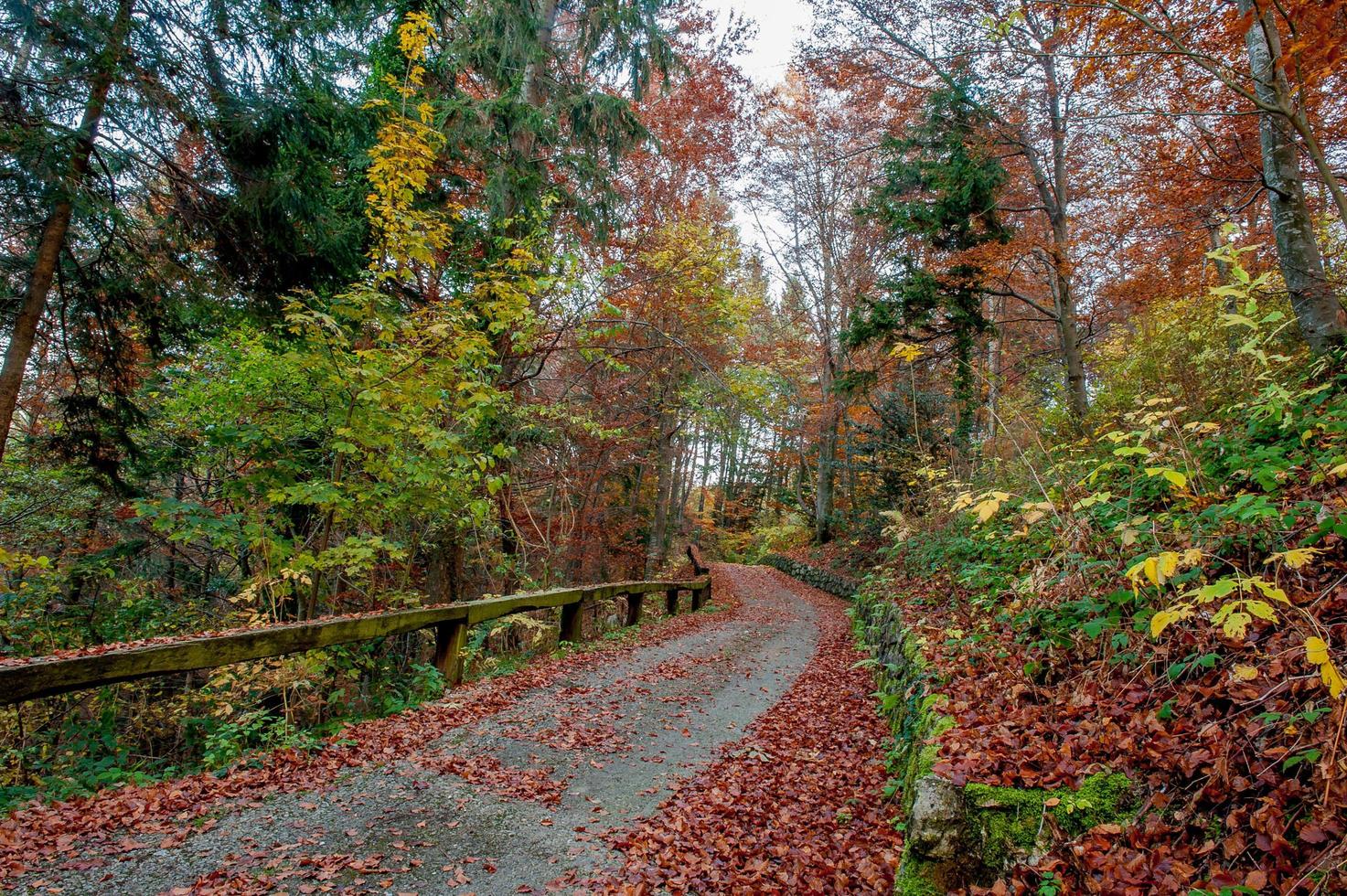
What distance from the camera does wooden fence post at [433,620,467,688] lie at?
5.45 m

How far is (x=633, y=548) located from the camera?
1719 cm

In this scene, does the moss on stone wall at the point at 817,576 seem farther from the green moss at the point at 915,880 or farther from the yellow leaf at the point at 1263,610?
the yellow leaf at the point at 1263,610

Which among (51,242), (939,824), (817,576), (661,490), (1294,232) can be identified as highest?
(1294,232)

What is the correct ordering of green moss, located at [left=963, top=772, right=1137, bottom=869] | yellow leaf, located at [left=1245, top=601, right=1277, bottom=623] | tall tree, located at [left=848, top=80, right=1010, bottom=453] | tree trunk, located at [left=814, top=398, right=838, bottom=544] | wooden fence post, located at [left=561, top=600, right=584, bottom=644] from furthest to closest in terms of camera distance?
tree trunk, located at [left=814, top=398, right=838, bottom=544]
tall tree, located at [left=848, top=80, right=1010, bottom=453]
wooden fence post, located at [left=561, top=600, right=584, bottom=644]
green moss, located at [left=963, top=772, right=1137, bottom=869]
yellow leaf, located at [left=1245, top=601, right=1277, bottom=623]

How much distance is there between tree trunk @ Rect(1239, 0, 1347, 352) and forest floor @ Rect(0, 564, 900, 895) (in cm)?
462

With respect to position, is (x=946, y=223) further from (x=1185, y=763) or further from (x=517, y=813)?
(x=517, y=813)

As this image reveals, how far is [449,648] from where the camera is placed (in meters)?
5.49

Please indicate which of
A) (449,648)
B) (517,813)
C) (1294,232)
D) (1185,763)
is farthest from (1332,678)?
(449,648)

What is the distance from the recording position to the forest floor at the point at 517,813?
2771 mm

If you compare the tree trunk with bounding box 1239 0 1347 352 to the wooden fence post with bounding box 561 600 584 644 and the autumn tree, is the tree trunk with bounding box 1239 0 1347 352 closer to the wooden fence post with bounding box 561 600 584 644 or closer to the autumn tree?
the wooden fence post with bounding box 561 600 584 644

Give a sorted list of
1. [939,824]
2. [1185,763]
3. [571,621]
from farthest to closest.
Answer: [571,621]
[939,824]
[1185,763]

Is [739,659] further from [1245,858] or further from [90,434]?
[90,434]

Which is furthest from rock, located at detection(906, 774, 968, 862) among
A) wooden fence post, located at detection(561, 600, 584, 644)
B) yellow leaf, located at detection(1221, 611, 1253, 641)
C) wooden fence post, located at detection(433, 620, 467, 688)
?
wooden fence post, located at detection(561, 600, 584, 644)

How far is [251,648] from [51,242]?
424 cm
